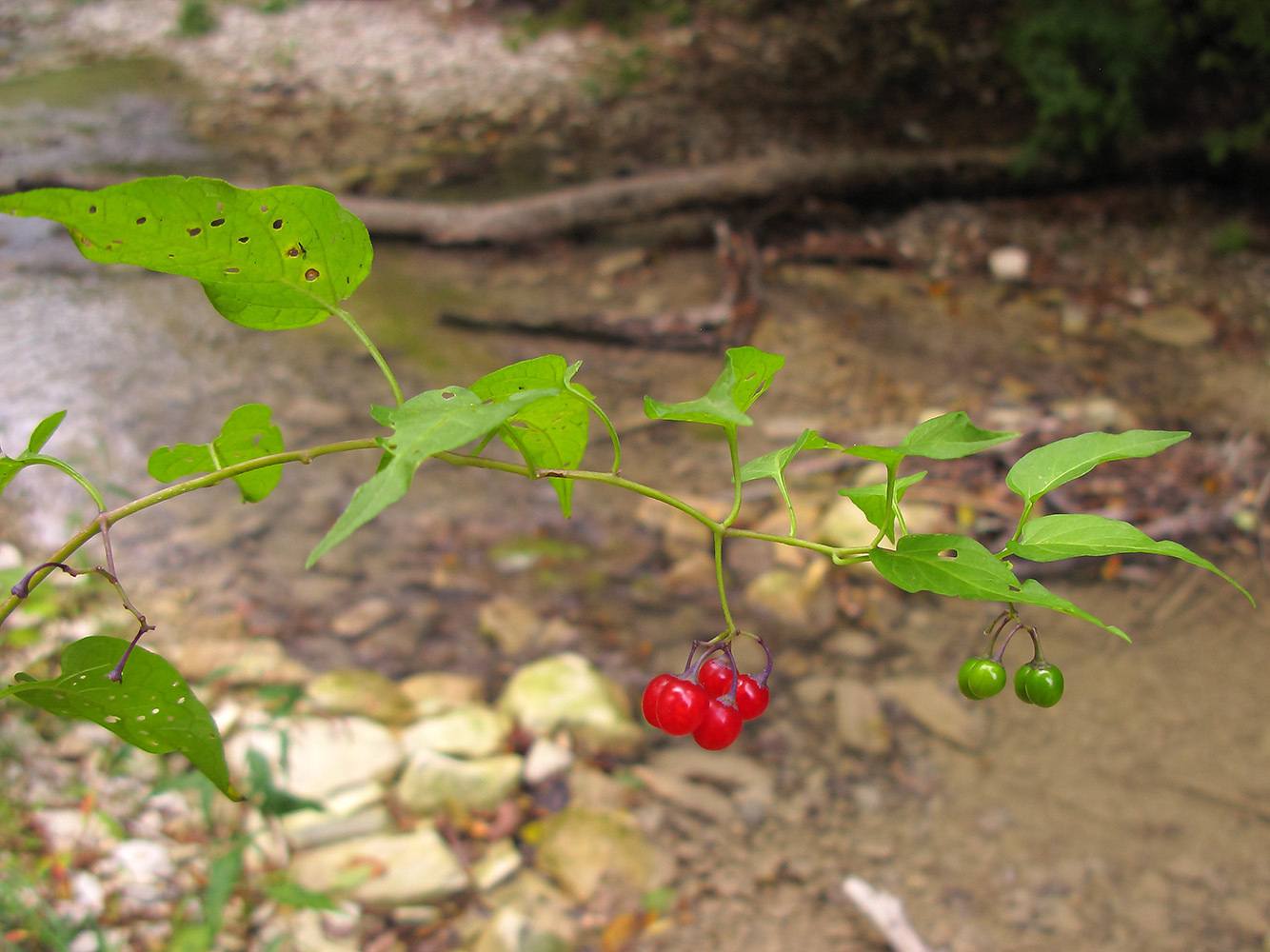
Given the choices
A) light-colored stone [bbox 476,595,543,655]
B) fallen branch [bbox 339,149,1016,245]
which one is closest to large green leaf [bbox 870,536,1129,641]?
light-colored stone [bbox 476,595,543,655]

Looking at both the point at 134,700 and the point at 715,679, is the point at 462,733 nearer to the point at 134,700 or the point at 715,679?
the point at 715,679

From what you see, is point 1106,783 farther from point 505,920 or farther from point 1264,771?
point 505,920

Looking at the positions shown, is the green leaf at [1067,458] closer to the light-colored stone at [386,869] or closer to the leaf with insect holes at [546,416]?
the leaf with insect holes at [546,416]

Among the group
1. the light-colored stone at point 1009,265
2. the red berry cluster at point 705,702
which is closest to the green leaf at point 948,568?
Result: the red berry cluster at point 705,702

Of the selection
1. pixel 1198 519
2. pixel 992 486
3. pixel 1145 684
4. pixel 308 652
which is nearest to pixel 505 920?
pixel 308 652

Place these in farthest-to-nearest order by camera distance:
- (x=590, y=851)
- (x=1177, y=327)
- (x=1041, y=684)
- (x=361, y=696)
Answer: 1. (x=1177, y=327)
2. (x=361, y=696)
3. (x=590, y=851)
4. (x=1041, y=684)

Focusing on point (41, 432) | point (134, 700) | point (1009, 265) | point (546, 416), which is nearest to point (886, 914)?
point (546, 416)
